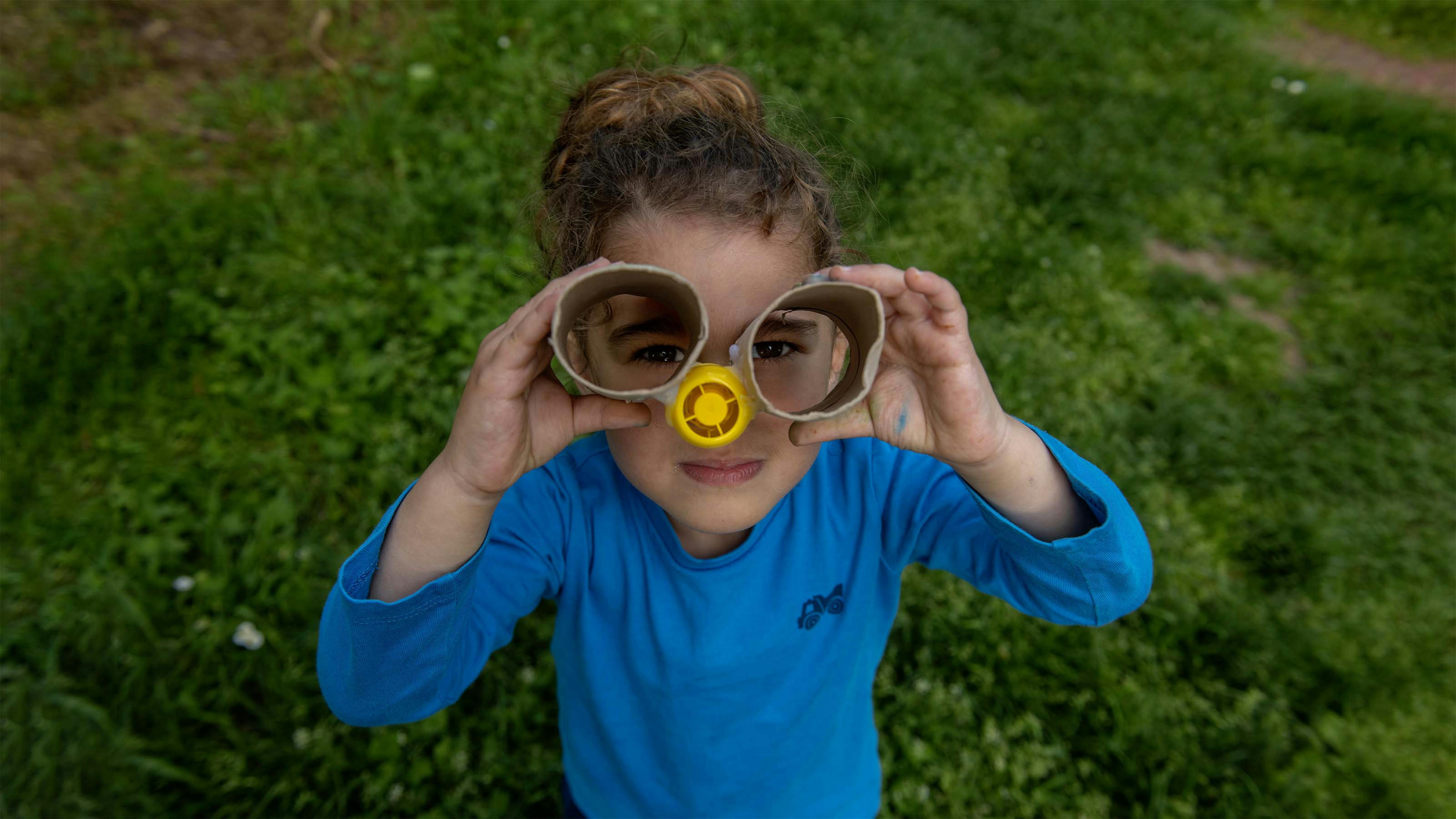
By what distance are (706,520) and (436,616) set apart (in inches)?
20.8

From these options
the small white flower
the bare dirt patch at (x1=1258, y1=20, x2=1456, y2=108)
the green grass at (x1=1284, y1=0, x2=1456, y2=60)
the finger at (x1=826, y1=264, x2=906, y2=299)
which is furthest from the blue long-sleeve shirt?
the green grass at (x1=1284, y1=0, x2=1456, y2=60)

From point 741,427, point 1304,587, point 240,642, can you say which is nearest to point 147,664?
point 240,642

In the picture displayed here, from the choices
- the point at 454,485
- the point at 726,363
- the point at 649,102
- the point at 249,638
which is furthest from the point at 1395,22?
the point at 249,638

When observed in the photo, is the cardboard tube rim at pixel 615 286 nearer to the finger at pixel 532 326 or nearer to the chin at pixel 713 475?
the finger at pixel 532 326

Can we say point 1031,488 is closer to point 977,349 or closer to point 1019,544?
point 1019,544

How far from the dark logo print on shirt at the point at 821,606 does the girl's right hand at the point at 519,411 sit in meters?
0.64

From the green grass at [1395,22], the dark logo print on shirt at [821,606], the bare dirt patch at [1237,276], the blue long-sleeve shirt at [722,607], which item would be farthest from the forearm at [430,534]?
the green grass at [1395,22]

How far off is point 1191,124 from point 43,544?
6.17 m

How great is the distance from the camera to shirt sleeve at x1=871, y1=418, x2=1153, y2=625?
1591 mm

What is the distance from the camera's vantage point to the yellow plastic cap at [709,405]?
1365mm

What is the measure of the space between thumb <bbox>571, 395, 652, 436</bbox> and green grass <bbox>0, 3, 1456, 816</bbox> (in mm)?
1608

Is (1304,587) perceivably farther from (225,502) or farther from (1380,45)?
(1380,45)

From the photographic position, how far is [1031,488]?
1594 millimetres

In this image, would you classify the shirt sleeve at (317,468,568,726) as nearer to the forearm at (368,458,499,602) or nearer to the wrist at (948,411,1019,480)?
the forearm at (368,458,499,602)
